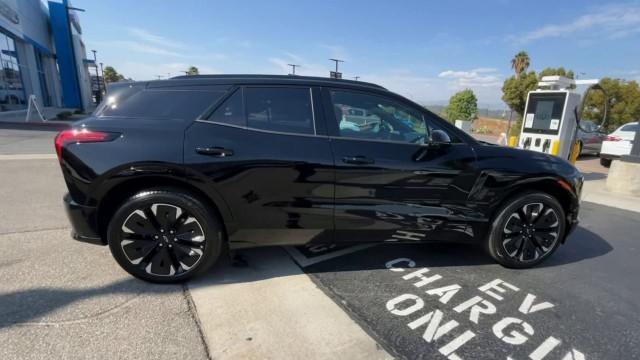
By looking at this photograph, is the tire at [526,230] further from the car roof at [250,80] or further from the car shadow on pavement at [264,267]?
the car roof at [250,80]

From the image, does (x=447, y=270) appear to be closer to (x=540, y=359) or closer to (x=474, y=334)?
(x=474, y=334)

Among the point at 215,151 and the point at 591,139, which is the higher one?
the point at 215,151

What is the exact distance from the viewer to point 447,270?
125 inches

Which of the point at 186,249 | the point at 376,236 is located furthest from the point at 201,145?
the point at 376,236

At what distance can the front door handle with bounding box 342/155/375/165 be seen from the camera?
2682mm

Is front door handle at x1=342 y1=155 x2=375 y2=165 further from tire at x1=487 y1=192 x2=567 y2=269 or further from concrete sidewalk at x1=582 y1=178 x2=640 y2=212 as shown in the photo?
concrete sidewalk at x1=582 y1=178 x2=640 y2=212

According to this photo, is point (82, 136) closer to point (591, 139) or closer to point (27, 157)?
point (27, 157)

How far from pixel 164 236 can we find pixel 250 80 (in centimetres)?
146

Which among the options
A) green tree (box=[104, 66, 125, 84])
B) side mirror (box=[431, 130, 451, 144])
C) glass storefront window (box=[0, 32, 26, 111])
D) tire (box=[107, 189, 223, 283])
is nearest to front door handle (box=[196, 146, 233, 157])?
tire (box=[107, 189, 223, 283])

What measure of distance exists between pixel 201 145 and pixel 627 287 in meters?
4.00

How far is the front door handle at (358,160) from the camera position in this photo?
8.80ft

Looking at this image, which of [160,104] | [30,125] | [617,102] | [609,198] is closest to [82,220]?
[160,104]

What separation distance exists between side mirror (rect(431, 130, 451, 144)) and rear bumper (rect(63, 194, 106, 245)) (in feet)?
9.13

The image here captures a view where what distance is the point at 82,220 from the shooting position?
2.60m
